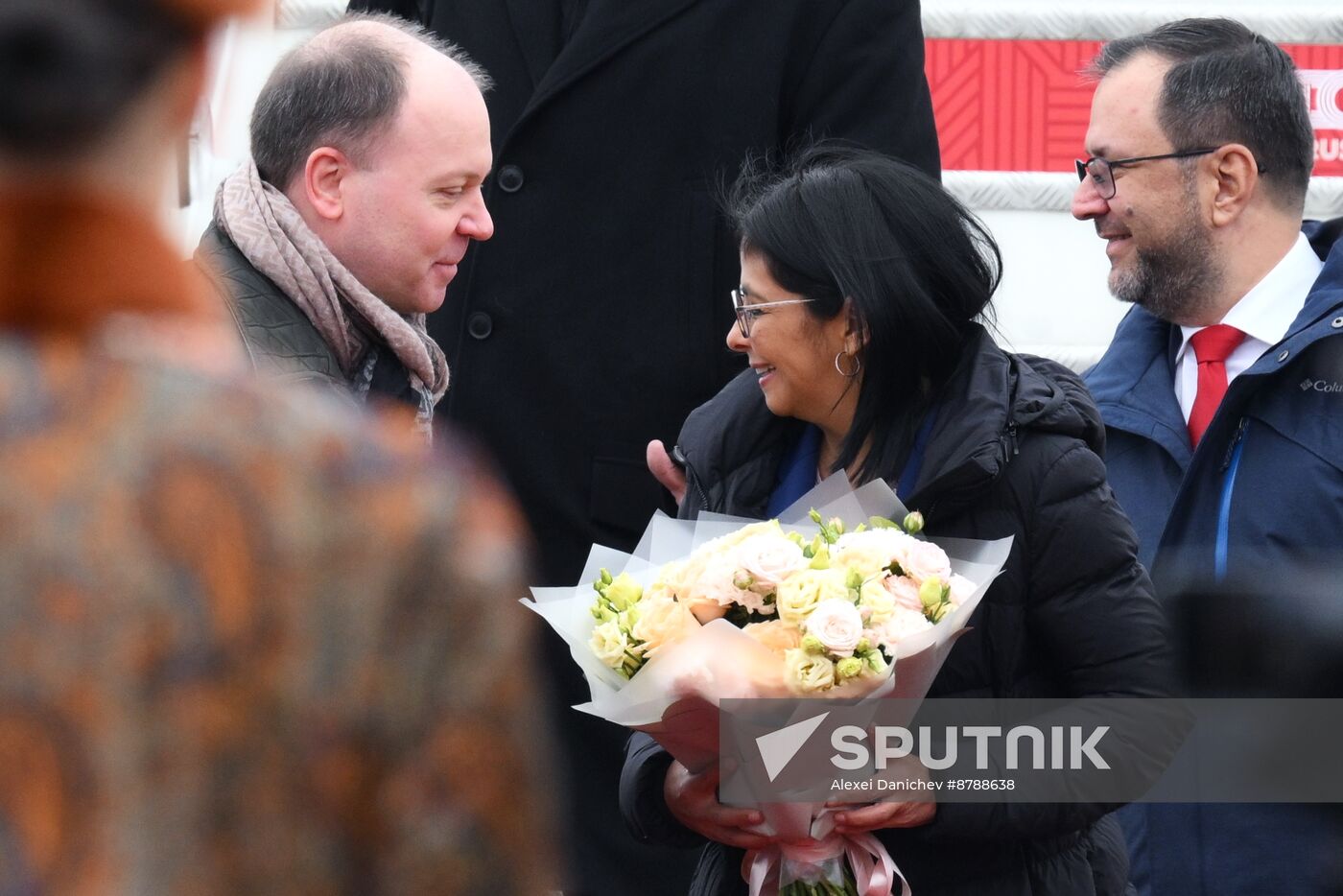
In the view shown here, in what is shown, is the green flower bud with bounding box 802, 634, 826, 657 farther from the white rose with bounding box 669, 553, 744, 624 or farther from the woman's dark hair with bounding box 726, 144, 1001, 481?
the woman's dark hair with bounding box 726, 144, 1001, 481

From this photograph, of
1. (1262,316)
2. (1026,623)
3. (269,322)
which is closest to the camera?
(269,322)

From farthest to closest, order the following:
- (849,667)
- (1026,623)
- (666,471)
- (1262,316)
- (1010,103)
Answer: (1010,103)
(1262,316)
(666,471)
(1026,623)
(849,667)

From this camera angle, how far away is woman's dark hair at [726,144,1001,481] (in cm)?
290

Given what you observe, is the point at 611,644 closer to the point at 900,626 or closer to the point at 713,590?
the point at 713,590

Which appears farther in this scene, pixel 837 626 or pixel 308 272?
pixel 308 272

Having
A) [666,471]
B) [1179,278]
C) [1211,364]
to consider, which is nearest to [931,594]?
[666,471]

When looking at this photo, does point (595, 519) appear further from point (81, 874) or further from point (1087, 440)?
point (81, 874)

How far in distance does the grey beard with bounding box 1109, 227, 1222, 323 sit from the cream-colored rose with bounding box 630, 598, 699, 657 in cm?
201

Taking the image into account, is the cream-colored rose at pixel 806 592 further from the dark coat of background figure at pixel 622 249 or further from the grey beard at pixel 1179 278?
the grey beard at pixel 1179 278

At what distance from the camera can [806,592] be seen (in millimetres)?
2404

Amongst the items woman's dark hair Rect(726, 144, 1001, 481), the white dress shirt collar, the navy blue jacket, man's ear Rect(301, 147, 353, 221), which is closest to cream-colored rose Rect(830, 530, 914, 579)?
woman's dark hair Rect(726, 144, 1001, 481)

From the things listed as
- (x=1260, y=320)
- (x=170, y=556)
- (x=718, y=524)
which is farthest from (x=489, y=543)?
(x=1260, y=320)

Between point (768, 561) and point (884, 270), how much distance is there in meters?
0.67

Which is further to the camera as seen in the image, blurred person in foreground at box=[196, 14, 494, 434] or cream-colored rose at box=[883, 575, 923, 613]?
blurred person in foreground at box=[196, 14, 494, 434]
